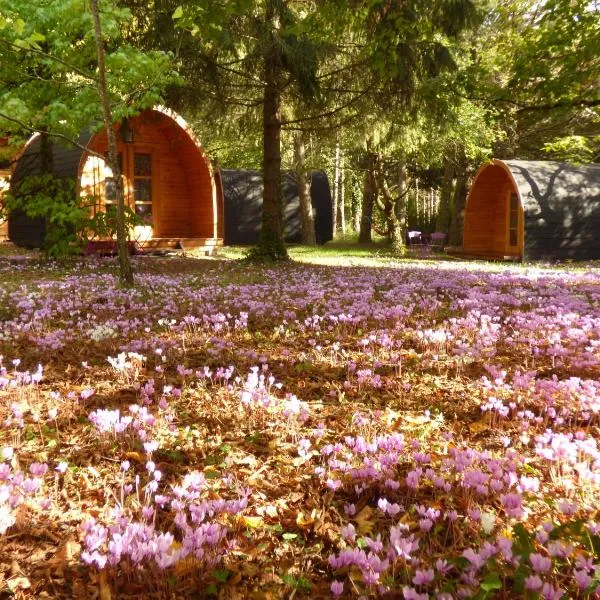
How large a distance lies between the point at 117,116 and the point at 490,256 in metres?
17.4

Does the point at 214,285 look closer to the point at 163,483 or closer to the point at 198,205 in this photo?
the point at 163,483

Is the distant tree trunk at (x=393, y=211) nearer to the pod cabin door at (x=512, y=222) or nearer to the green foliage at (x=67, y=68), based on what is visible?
the pod cabin door at (x=512, y=222)

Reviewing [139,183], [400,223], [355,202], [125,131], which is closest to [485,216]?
[400,223]

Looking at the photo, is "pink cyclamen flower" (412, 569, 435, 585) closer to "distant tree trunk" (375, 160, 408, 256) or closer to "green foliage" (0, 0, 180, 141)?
"green foliage" (0, 0, 180, 141)

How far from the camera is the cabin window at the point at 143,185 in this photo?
23.8 metres

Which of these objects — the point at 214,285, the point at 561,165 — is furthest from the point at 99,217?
the point at 561,165

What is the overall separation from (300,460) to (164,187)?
22616 millimetres

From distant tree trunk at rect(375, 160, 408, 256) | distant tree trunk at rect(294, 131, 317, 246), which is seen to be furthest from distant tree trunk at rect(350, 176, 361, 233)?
distant tree trunk at rect(375, 160, 408, 256)

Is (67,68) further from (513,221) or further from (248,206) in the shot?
(248,206)

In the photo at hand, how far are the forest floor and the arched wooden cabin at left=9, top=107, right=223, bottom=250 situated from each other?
16164mm

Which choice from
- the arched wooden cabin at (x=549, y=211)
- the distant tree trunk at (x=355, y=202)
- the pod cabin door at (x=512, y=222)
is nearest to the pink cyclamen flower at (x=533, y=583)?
the arched wooden cabin at (x=549, y=211)

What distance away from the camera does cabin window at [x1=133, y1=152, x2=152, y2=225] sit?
23.8 meters

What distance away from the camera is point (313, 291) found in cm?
1031

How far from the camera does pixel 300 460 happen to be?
11.1ft
